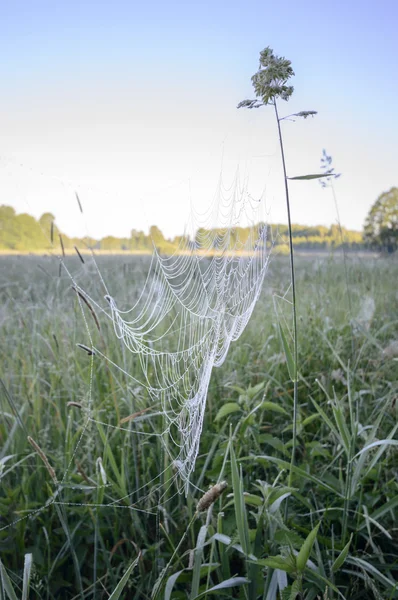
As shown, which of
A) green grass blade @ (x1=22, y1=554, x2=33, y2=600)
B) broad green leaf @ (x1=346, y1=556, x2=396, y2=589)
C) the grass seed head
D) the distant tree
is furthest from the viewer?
the distant tree

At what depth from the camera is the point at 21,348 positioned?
10.0 ft

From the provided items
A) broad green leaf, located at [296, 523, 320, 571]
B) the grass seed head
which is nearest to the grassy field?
broad green leaf, located at [296, 523, 320, 571]

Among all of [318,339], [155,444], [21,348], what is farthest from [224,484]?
[21,348]

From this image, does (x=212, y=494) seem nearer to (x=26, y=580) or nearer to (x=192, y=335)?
(x=26, y=580)

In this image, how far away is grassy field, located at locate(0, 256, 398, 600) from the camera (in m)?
1.36

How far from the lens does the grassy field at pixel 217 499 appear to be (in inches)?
53.7

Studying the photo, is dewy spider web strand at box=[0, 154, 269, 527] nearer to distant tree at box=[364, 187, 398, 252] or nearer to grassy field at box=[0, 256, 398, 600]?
grassy field at box=[0, 256, 398, 600]

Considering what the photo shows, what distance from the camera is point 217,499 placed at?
172 centimetres

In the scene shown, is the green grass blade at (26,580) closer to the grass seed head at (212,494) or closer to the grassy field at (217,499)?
the grassy field at (217,499)

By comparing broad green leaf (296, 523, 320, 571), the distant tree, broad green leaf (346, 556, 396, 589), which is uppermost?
the distant tree

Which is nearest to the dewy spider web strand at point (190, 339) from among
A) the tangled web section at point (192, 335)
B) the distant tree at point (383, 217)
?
the tangled web section at point (192, 335)

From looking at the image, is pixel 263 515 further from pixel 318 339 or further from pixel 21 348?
pixel 21 348

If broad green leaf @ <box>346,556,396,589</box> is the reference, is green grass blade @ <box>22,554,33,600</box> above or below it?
above

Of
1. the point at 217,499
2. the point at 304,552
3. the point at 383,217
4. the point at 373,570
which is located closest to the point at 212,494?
the point at 304,552
